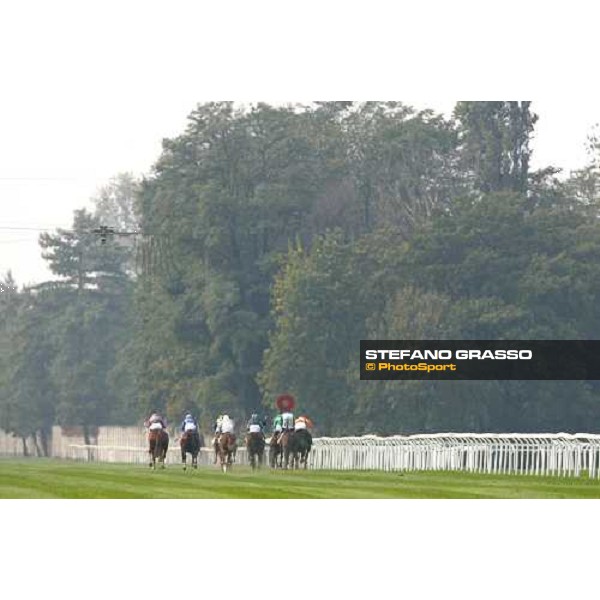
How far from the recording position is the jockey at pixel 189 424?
45.8m

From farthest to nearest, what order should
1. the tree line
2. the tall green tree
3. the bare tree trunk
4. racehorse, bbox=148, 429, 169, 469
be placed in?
racehorse, bbox=148, 429, 169, 469
the bare tree trunk
the tree line
the tall green tree

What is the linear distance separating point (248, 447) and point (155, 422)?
1437mm

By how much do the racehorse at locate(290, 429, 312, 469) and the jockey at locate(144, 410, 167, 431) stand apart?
1.87 meters

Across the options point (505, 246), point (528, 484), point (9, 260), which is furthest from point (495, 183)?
point (9, 260)

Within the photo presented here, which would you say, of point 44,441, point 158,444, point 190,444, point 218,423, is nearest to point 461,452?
point 218,423

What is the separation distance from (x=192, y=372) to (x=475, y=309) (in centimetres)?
482

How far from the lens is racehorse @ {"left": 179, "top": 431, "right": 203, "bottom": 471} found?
45500 mm

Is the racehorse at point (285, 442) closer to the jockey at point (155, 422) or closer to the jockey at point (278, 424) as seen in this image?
the jockey at point (278, 424)

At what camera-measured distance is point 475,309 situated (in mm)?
43188

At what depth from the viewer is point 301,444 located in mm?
45688

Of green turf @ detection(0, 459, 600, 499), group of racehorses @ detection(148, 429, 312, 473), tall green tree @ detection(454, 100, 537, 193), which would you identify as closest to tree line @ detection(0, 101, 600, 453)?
tall green tree @ detection(454, 100, 537, 193)

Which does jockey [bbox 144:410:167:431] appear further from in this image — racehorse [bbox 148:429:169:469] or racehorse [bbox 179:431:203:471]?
racehorse [bbox 179:431:203:471]

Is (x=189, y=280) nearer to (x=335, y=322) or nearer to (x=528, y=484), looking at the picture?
(x=335, y=322)

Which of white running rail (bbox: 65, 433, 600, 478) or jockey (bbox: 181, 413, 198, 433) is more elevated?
jockey (bbox: 181, 413, 198, 433)
